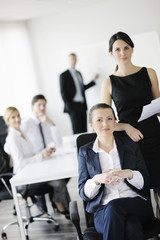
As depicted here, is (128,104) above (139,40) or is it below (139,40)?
below

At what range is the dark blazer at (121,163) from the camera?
217cm

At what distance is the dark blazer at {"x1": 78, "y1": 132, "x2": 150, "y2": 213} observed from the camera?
217 cm

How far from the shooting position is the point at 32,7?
240 inches

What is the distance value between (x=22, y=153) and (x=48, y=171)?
69cm

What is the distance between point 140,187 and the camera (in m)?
2.15

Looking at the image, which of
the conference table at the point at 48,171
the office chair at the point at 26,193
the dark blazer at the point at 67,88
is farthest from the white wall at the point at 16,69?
the conference table at the point at 48,171

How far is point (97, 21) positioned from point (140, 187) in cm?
510

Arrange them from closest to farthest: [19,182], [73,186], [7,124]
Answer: [19,182]
[7,124]
[73,186]

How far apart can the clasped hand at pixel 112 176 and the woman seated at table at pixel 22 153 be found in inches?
54.4

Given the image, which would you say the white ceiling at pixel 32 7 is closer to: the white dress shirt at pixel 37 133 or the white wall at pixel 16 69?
the white wall at pixel 16 69

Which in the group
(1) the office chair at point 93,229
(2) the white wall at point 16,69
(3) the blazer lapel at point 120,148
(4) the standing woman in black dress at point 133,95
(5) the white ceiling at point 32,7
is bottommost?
(1) the office chair at point 93,229

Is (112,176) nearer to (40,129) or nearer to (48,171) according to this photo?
(48,171)

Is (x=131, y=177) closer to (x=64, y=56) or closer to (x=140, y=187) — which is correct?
(x=140, y=187)

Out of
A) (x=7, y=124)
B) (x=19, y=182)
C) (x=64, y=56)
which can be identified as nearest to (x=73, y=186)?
(x=7, y=124)
